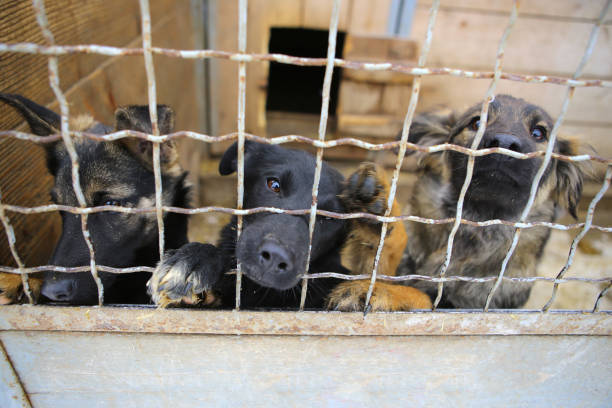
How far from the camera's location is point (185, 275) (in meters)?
1.84

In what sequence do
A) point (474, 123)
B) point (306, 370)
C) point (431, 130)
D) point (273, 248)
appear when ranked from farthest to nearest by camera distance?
point (431, 130), point (474, 123), point (306, 370), point (273, 248)

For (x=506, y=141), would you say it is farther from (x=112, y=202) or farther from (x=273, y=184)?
(x=112, y=202)

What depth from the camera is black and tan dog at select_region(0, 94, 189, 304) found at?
188cm

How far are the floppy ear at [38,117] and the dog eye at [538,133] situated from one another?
107 inches

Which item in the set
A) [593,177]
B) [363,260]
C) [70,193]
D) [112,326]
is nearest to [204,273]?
[112,326]

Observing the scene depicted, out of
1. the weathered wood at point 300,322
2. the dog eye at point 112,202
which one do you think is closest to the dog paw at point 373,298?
the weathered wood at point 300,322

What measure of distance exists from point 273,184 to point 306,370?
973mm

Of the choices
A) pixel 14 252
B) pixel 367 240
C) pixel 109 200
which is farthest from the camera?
pixel 367 240

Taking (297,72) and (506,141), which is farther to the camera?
(297,72)

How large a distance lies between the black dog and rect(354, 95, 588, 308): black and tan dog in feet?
2.89

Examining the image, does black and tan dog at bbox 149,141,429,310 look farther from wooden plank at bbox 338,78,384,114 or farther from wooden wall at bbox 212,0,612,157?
wooden plank at bbox 338,78,384,114

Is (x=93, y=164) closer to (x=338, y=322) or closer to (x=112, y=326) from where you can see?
(x=112, y=326)

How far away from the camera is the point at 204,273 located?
189 centimetres

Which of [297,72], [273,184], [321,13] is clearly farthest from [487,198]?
[297,72]
